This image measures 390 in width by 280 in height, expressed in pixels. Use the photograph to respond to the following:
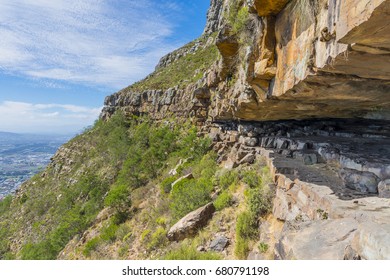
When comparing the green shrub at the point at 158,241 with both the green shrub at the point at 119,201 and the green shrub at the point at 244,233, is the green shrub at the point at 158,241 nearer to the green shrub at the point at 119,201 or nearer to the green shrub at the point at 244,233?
the green shrub at the point at 244,233

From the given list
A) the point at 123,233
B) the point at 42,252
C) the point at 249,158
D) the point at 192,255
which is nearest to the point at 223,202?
the point at 192,255

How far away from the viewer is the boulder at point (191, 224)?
855 centimetres

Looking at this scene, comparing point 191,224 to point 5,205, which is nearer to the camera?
point 191,224

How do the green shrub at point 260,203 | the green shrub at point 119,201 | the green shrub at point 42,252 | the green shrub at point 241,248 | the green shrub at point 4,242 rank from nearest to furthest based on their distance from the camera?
1. the green shrub at point 241,248
2. the green shrub at point 260,203
3. the green shrub at point 119,201
4. the green shrub at point 42,252
5. the green shrub at point 4,242

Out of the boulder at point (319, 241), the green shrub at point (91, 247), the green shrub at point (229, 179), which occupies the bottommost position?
the green shrub at point (91, 247)

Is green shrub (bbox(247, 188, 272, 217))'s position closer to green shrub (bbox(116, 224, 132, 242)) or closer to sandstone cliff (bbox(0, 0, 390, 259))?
sandstone cliff (bbox(0, 0, 390, 259))

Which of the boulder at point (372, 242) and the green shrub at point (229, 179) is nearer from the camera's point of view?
the boulder at point (372, 242)

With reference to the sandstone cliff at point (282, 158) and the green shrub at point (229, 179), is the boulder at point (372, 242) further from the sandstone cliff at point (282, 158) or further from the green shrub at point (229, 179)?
the green shrub at point (229, 179)

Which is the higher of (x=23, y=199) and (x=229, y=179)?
(x=229, y=179)

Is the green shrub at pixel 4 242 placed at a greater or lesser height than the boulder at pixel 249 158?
lesser

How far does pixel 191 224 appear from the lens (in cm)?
860

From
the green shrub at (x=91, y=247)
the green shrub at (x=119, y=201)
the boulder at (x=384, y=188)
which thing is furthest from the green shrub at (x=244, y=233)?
the green shrub at (x=119, y=201)

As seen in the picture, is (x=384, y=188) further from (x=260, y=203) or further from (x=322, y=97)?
(x=260, y=203)

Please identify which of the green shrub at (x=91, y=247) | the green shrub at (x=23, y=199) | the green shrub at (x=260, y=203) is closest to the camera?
the green shrub at (x=260, y=203)
